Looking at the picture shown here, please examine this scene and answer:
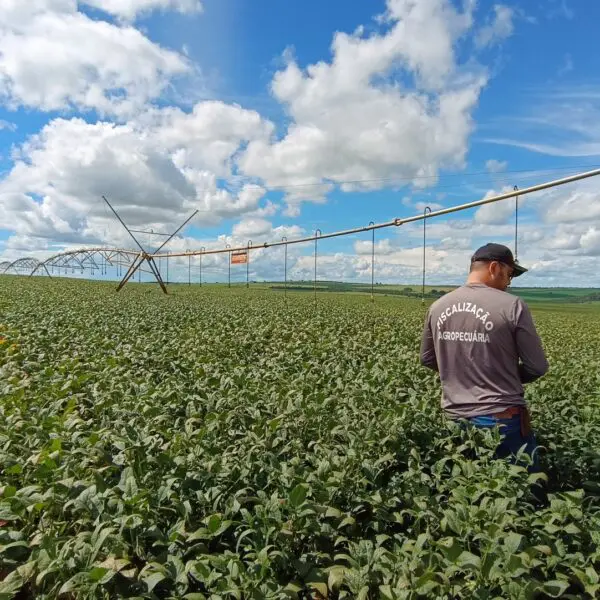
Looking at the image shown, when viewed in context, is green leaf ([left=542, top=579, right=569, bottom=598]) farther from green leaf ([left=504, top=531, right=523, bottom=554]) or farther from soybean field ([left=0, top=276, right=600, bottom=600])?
green leaf ([left=504, top=531, right=523, bottom=554])

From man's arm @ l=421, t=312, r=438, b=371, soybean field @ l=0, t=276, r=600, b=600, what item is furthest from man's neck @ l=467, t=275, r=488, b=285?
soybean field @ l=0, t=276, r=600, b=600

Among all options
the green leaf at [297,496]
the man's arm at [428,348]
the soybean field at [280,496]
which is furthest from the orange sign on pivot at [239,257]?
the green leaf at [297,496]

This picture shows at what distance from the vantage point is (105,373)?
7.54 metres

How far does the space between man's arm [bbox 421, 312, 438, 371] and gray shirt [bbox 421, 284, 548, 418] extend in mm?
199

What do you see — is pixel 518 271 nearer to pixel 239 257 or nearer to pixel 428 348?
pixel 428 348

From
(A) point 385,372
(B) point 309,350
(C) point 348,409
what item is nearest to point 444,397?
(C) point 348,409

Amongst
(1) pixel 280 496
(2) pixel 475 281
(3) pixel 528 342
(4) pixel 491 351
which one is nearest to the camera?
(1) pixel 280 496

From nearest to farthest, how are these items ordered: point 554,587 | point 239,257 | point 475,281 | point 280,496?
point 554,587 < point 280,496 < point 475,281 < point 239,257

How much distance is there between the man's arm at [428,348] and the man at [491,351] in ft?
0.72

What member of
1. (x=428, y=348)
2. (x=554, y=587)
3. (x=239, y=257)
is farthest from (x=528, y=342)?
(x=239, y=257)

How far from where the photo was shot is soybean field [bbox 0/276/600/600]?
2.92m

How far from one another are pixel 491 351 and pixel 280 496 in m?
2.24

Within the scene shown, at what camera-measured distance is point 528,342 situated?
14.4ft

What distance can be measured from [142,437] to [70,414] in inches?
61.5
